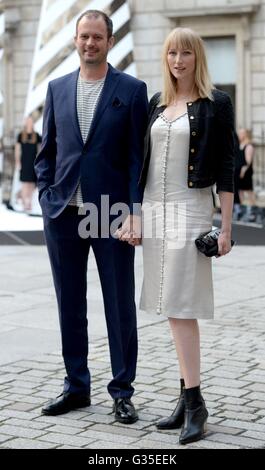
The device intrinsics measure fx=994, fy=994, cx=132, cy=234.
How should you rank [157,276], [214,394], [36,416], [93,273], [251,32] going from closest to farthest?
[157,276] < [36,416] < [214,394] < [93,273] < [251,32]

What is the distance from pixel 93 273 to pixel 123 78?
5557 millimetres

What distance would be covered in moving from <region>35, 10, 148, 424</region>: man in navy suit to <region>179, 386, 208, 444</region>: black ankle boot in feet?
1.18

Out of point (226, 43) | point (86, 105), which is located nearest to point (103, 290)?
point (86, 105)

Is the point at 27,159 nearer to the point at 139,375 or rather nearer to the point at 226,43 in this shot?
the point at 226,43

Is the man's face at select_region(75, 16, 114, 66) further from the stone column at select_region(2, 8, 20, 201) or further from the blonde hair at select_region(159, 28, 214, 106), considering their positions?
the stone column at select_region(2, 8, 20, 201)

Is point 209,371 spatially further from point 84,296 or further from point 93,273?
point 93,273

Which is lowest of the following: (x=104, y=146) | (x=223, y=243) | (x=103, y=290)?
(x=103, y=290)

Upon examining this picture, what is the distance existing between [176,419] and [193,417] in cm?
16

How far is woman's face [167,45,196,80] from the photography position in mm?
4707

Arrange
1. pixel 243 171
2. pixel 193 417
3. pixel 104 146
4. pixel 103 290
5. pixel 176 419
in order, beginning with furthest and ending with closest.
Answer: pixel 243 171 < pixel 103 290 < pixel 104 146 < pixel 176 419 < pixel 193 417

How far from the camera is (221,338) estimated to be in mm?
7207

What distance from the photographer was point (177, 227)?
477 cm

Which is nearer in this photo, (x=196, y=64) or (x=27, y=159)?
(x=196, y=64)
